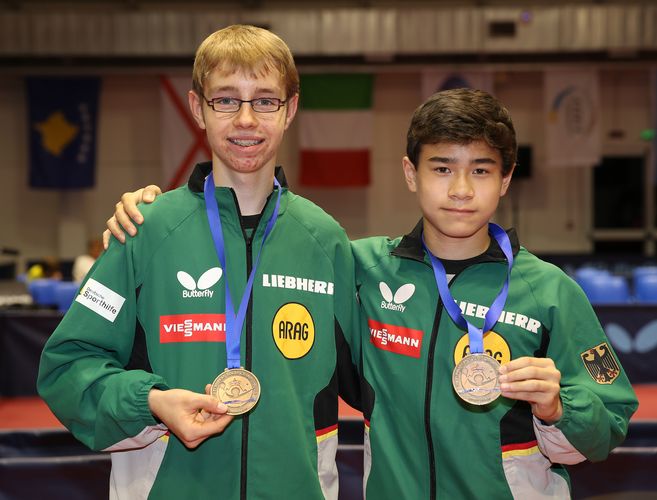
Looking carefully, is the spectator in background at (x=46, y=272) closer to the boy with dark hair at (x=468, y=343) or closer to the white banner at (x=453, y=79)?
the white banner at (x=453, y=79)

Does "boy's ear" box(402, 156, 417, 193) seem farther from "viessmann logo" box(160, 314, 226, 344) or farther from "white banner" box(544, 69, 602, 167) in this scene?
"white banner" box(544, 69, 602, 167)

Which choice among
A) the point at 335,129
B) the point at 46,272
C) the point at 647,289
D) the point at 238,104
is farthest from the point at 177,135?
the point at 238,104

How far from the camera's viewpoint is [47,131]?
14.1 m

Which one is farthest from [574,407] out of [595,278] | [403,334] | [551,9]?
[551,9]

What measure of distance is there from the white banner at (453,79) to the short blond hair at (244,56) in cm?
1212

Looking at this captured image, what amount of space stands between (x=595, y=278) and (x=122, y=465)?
21.0 feet

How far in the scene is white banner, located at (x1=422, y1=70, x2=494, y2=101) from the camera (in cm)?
1385

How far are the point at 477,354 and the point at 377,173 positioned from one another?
14.0m

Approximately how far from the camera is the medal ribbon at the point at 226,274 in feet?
6.21

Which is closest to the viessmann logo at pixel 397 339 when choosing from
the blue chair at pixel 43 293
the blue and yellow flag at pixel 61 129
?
the blue chair at pixel 43 293

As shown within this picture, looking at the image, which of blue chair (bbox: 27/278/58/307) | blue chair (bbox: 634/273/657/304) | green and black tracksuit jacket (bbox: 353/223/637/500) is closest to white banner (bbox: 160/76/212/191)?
blue chair (bbox: 27/278/58/307)

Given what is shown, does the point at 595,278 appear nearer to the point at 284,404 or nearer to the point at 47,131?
the point at 284,404

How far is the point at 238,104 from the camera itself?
6.55 ft

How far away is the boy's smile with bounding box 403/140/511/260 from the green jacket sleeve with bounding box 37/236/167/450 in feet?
2.61
